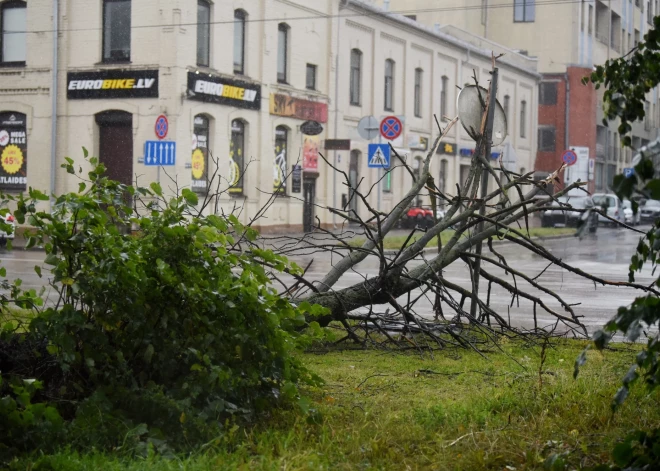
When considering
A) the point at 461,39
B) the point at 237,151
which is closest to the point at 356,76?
the point at 237,151

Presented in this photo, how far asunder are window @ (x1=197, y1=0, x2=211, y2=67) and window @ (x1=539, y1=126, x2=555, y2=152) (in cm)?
3512

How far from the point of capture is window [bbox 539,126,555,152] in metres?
62.5

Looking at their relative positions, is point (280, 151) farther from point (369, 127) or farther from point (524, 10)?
point (524, 10)

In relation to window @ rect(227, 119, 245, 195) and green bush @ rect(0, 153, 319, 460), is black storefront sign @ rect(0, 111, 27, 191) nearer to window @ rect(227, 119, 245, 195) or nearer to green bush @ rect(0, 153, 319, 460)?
window @ rect(227, 119, 245, 195)

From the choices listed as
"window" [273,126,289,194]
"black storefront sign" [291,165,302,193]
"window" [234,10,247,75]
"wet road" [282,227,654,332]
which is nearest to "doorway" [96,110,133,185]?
"window" [234,10,247,75]

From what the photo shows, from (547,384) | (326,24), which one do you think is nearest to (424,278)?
(547,384)

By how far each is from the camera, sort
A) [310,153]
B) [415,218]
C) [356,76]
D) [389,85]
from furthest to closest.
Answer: [389,85] < [415,218] < [356,76] < [310,153]

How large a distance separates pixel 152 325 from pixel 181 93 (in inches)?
996

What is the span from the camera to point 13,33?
32.2 metres

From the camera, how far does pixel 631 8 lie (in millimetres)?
72062

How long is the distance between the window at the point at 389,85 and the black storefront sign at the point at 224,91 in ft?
32.2

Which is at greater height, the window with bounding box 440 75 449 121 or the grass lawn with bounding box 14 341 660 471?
the window with bounding box 440 75 449 121

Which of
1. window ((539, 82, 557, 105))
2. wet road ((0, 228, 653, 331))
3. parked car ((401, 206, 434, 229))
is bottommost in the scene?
wet road ((0, 228, 653, 331))

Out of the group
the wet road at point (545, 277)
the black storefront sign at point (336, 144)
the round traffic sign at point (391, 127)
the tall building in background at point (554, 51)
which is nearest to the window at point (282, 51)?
the black storefront sign at point (336, 144)
